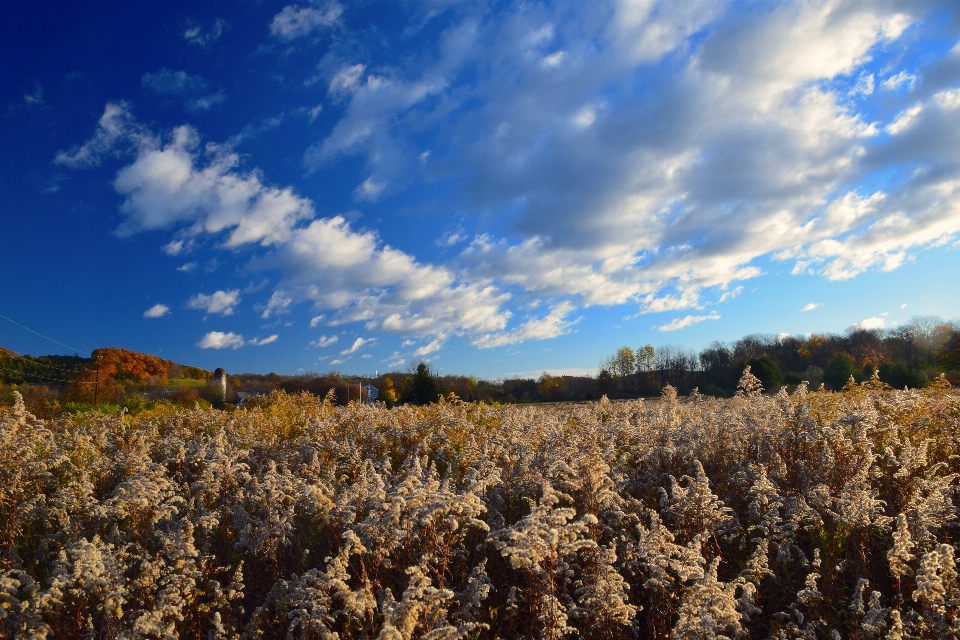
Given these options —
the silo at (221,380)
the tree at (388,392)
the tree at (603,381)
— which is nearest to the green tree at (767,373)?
the tree at (603,381)

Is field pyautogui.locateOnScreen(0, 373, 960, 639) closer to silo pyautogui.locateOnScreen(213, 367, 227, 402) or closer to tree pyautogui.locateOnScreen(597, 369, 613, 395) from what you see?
silo pyautogui.locateOnScreen(213, 367, 227, 402)

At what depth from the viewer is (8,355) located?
33.6 meters

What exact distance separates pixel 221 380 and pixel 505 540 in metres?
36.9

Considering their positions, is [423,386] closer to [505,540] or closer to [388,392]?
[388,392]

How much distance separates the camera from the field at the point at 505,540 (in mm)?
3088

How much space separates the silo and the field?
96.6ft

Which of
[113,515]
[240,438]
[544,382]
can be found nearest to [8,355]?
[240,438]

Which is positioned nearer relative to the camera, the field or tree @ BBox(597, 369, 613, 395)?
the field

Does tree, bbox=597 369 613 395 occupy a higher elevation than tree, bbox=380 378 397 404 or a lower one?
lower

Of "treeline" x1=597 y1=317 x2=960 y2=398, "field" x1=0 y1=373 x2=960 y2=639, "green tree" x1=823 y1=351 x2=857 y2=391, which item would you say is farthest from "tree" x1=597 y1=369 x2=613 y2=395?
"field" x1=0 y1=373 x2=960 y2=639

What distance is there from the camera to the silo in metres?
33.2

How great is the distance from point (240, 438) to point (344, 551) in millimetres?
4675

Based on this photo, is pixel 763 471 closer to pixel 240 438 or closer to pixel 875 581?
pixel 875 581

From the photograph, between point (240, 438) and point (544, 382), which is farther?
point (544, 382)
